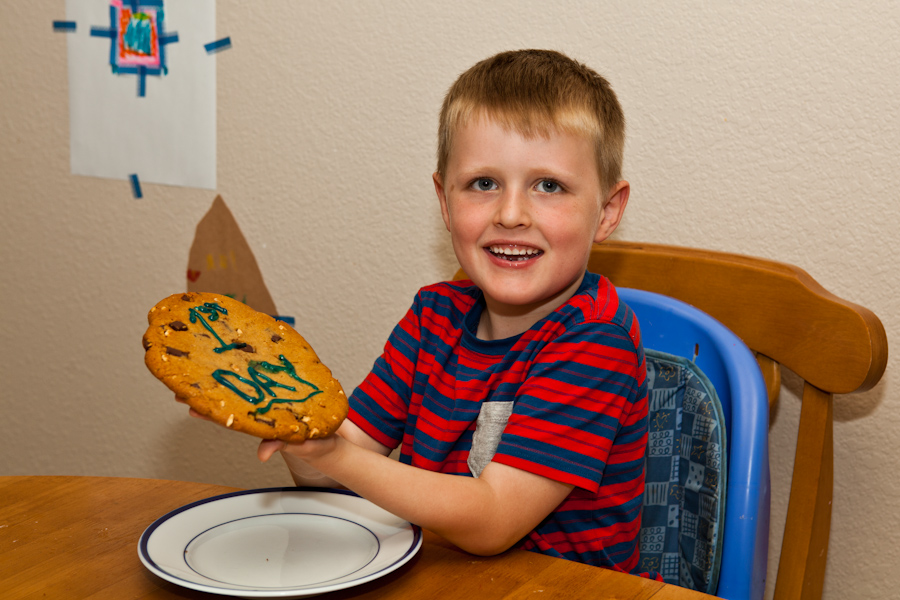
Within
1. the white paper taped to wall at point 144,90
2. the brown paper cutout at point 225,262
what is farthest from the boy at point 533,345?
the white paper taped to wall at point 144,90

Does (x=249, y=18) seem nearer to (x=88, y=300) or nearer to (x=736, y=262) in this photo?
(x=88, y=300)

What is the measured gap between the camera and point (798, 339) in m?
0.91

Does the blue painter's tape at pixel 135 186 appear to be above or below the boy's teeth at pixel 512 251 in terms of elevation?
above

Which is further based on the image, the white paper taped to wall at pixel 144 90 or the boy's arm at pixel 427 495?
the white paper taped to wall at pixel 144 90

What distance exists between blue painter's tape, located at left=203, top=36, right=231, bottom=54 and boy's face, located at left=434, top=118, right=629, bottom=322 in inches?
30.1

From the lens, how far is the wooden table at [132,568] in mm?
581

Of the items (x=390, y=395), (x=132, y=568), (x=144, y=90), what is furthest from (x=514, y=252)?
(x=144, y=90)

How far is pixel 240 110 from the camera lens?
1.45 m

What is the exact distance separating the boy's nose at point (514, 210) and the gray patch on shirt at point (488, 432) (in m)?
0.18

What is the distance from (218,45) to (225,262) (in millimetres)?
400

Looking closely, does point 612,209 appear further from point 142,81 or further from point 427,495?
point 142,81

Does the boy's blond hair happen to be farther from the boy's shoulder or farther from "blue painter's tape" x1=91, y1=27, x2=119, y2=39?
"blue painter's tape" x1=91, y1=27, x2=119, y2=39

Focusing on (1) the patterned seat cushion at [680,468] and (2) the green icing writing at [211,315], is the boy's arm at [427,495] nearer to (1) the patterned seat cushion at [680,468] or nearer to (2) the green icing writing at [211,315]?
(2) the green icing writing at [211,315]

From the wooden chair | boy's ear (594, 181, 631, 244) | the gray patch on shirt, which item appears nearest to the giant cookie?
the gray patch on shirt
